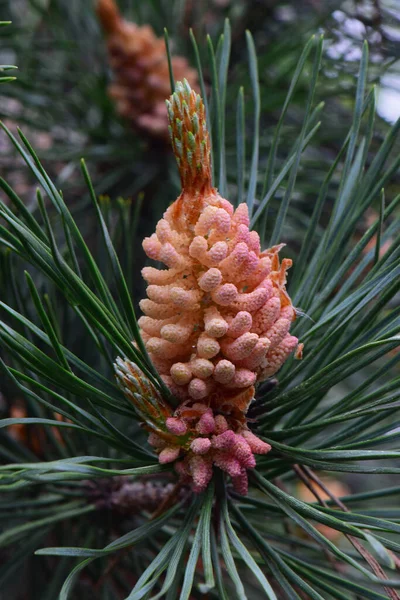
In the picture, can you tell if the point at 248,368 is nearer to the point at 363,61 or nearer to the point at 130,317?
the point at 130,317

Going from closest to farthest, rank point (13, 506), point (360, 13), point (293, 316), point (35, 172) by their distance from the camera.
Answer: point (35, 172)
point (293, 316)
point (13, 506)
point (360, 13)

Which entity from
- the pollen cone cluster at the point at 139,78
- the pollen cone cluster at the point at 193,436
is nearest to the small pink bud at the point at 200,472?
the pollen cone cluster at the point at 193,436

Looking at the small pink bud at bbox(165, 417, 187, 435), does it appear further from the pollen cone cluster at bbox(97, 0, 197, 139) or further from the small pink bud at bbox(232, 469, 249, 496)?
the pollen cone cluster at bbox(97, 0, 197, 139)

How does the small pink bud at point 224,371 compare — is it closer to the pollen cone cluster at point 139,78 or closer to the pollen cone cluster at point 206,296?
the pollen cone cluster at point 206,296

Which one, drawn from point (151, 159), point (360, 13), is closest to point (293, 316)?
point (151, 159)

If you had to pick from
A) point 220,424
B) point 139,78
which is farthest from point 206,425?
point 139,78

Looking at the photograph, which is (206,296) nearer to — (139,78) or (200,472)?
(200,472)
